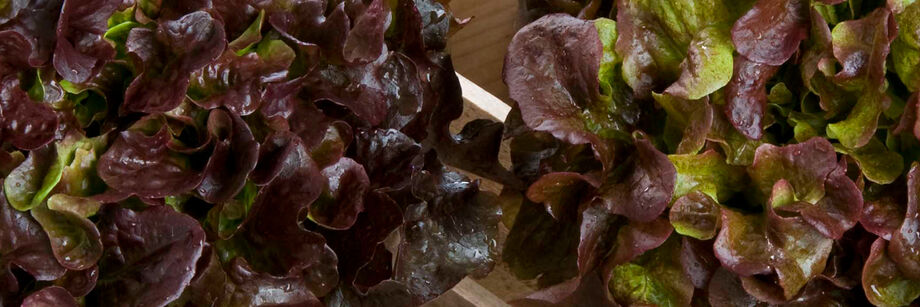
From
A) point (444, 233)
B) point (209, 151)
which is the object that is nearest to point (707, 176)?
point (444, 233)

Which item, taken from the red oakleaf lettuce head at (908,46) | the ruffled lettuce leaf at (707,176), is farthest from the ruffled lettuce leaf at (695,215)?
the red oakleaf lettuce head at (908,46)

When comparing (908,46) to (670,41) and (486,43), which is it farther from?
(486,43)

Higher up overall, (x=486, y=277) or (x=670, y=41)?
(x=670, y=41)

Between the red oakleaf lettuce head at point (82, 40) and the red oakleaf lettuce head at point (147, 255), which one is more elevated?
the red oakleaf lettuce head at point (82, 40)

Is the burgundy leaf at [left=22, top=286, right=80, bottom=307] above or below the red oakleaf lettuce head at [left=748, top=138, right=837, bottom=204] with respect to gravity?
below

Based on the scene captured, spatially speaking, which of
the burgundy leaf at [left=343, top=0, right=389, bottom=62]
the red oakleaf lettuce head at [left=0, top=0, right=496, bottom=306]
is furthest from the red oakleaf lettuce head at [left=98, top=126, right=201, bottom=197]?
the burgundy leaf at [left=343, top=0, right=389, bottom=62]

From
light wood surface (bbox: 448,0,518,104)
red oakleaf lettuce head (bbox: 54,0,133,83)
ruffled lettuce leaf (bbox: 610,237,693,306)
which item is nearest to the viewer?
red oakleaf lettuce head (bbox: 54,0,133,83)

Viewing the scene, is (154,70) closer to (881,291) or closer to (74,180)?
(74,180)

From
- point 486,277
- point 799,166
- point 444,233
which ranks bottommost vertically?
point 486,277

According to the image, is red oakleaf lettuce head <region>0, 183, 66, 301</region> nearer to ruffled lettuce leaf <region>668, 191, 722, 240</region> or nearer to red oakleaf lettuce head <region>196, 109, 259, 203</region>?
red oakleaf lettuce head <region>196, 109, 259, 203</region>

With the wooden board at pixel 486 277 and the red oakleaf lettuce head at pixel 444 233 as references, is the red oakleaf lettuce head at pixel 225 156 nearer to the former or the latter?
the red oakleaf lettuce head at pixel 444 233
